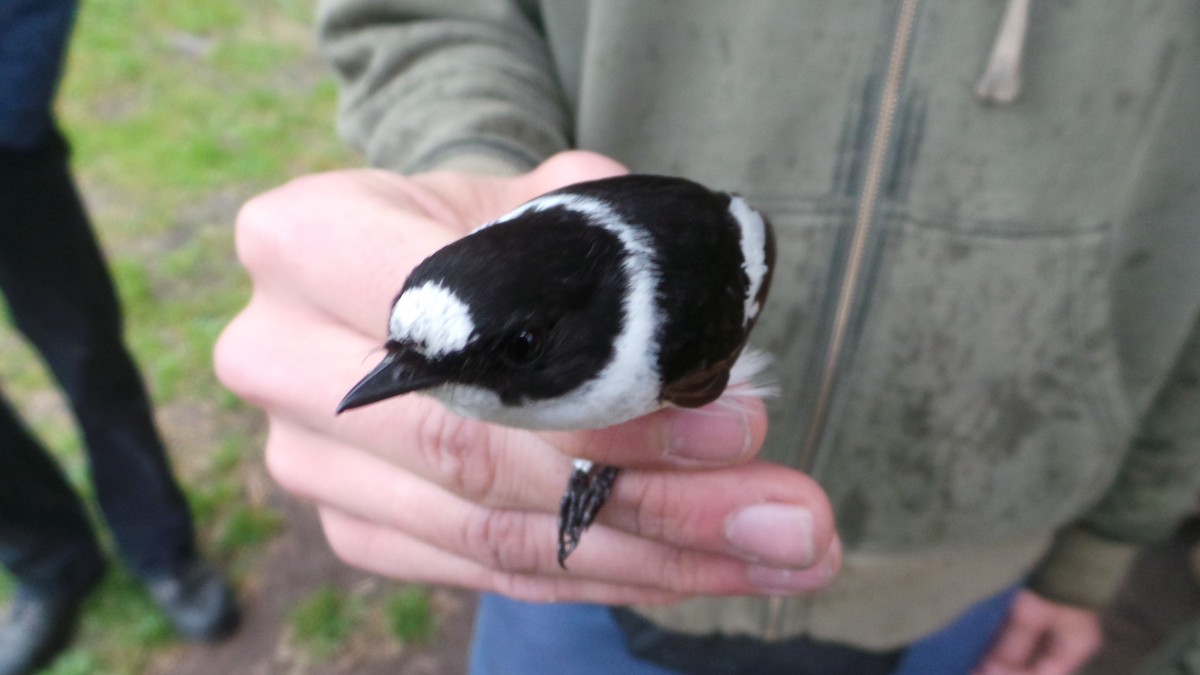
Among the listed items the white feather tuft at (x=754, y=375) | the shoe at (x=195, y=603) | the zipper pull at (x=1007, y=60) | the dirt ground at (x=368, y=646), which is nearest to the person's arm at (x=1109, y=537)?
the zipper pull at (x=1007, y=60)

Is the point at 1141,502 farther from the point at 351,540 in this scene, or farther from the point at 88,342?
the point at 88,342

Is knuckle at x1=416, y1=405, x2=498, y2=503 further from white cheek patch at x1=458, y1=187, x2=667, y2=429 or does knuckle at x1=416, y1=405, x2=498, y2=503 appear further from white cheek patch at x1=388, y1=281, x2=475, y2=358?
white cheek patch at x1=388, y1=281, x2=475, y2=358

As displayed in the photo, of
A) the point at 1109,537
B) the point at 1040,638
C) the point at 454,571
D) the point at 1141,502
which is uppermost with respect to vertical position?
the point at 454,571

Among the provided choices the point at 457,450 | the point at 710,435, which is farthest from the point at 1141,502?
the point at 457,450

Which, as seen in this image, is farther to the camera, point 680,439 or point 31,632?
point 31,632

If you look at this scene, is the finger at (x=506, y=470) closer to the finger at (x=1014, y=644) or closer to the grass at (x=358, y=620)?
the finger at (x=1014, y=644)

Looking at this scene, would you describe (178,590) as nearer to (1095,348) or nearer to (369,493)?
(369,493)
